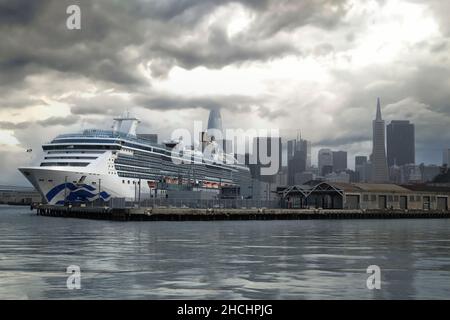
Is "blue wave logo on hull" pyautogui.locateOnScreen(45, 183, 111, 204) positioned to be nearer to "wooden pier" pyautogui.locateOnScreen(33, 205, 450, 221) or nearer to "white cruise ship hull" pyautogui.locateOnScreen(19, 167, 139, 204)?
"white cruise ship hull" pyautogui.locateOnScreen(19, 167, 139, 204)

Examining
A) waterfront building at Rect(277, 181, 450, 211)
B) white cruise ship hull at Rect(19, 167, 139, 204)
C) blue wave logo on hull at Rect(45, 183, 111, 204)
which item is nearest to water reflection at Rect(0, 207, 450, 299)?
white cruise ship hull at Rect(19, 167, 139, 204)

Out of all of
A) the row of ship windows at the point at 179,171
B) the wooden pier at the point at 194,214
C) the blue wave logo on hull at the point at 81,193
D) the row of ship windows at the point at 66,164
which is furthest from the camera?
the row of ship windows at the point at 179,171

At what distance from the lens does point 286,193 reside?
593 ft

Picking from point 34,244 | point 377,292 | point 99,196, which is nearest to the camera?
point 377,292

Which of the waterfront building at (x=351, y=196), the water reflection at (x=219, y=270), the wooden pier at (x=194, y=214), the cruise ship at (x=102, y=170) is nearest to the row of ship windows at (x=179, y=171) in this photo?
the cruise ship at (x=102, y=170)

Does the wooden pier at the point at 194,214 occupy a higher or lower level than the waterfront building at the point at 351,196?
lower

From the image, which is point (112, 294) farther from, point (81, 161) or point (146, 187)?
point (146, 187)

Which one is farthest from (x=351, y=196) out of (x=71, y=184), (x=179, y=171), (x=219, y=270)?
(x=219, y=270)

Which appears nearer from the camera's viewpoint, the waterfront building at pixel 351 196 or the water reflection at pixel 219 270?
the water reflection at pixel 219 270

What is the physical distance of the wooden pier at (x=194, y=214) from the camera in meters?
111

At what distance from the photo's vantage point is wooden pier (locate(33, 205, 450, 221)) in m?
111

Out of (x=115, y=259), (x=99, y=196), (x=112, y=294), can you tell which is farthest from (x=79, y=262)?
(x=99, y=196)

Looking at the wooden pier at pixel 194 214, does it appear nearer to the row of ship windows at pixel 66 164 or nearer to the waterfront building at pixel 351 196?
the row of ship windows at pixel 66 164

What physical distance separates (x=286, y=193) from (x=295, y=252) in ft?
443
